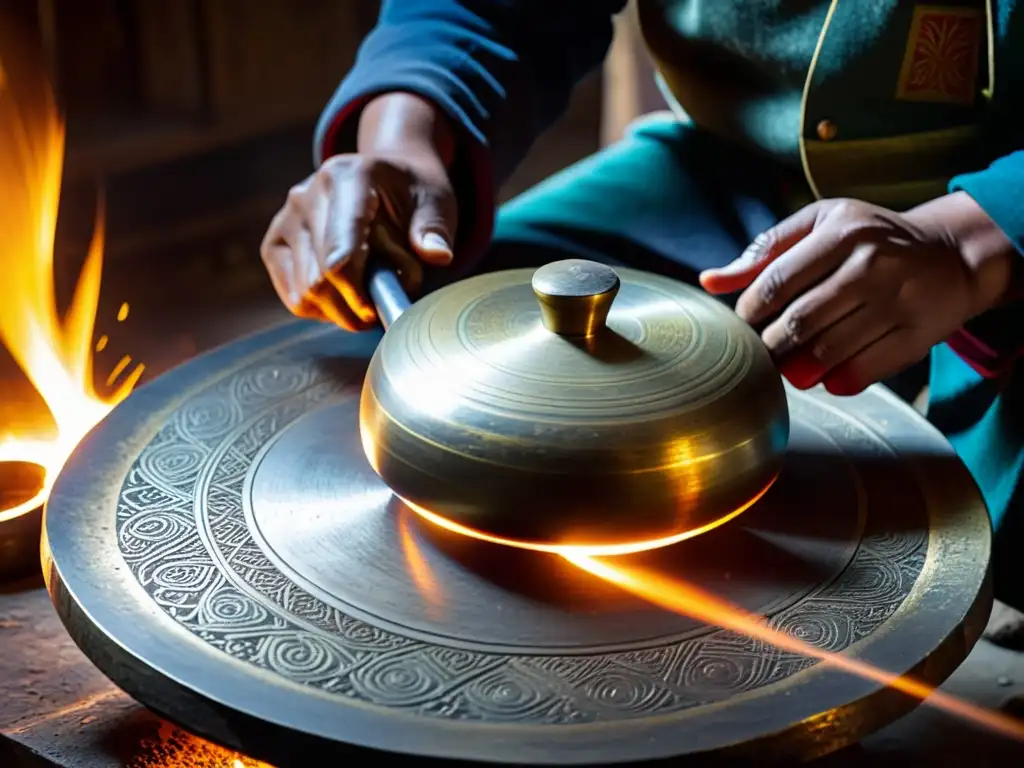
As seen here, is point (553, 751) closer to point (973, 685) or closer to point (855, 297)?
point (855, 297)

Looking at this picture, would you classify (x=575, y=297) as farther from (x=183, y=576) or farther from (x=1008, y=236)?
(x=1008, y=236)

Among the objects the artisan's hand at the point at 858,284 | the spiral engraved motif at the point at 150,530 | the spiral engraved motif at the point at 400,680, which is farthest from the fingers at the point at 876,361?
the spiral engraved motif at the point at 150,530

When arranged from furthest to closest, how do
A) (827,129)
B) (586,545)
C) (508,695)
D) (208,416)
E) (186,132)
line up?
(186,132), (827,129), (208,416), (586,545), (508,695)

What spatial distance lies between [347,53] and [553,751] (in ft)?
9.27

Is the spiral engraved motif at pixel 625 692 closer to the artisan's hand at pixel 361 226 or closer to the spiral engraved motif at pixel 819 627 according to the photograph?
the spiral engraved motif at pixel 819 627

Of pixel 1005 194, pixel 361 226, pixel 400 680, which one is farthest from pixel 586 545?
pixel 1005 194

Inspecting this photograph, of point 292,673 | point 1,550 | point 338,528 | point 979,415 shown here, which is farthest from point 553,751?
point 979,415

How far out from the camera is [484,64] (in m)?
1.70

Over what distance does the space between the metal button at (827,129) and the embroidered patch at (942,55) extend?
9 centimetres

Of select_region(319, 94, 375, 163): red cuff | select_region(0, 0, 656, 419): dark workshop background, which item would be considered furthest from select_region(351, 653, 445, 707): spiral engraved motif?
select_region(0, 0, 656, 419): dark workshop background

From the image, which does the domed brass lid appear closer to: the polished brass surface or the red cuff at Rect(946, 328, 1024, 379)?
the polished brass surface

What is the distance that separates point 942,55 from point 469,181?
612 mm

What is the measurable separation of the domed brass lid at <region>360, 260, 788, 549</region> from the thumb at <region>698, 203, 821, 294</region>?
11 centimetres

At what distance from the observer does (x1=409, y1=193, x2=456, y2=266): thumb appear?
1.38 m
